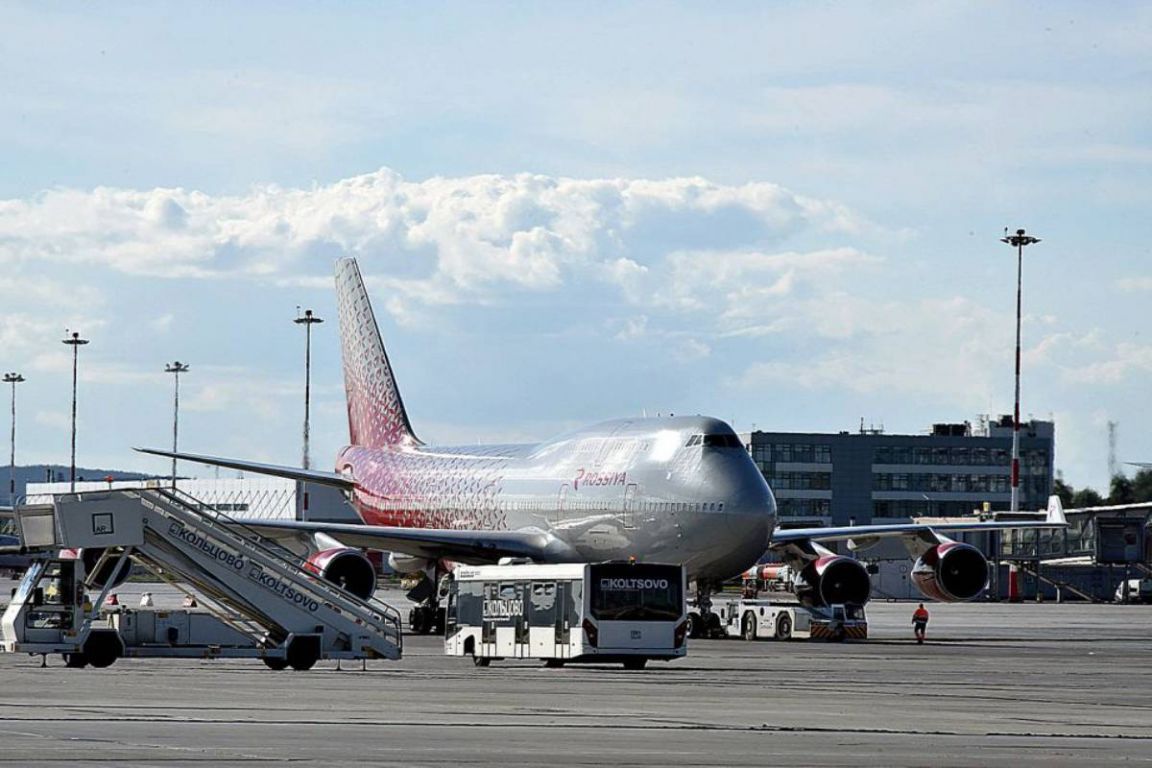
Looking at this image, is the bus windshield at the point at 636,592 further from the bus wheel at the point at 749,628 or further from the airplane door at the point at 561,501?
the bus wheel at the point at 749,628

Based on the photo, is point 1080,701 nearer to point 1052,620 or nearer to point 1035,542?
point 1052,620

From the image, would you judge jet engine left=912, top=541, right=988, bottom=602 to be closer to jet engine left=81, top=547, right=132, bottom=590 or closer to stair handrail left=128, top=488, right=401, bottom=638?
stair handrail left=128, top=488, right=401, bottom=638

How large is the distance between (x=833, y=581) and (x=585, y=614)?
17954 millimetres

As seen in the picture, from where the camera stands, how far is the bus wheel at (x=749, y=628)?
196 ft

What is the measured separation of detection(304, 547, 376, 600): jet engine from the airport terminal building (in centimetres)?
12277

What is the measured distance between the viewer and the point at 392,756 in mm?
19766

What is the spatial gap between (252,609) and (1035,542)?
7805 centimetres

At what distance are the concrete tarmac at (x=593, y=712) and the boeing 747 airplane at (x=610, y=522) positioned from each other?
585 centimetres

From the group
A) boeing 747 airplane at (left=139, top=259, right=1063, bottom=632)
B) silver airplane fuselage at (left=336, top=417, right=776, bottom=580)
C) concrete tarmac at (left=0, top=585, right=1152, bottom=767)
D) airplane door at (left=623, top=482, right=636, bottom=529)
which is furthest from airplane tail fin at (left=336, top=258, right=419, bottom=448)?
concrete tarmac at (left=0, top=585, right=1152, bottom=767)

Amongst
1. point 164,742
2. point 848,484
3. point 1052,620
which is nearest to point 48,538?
point 164,742

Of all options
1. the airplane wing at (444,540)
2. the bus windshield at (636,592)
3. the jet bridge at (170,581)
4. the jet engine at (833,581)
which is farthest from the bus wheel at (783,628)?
the jet bridge at (170,581)

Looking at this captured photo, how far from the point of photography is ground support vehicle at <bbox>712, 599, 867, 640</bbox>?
57938 millimetres

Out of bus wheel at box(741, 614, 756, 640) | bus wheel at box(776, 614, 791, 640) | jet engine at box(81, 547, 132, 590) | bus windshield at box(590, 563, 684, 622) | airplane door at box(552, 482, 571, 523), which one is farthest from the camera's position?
bus wheel at box(741, 614, 756, 640)

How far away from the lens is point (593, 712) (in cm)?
2698
